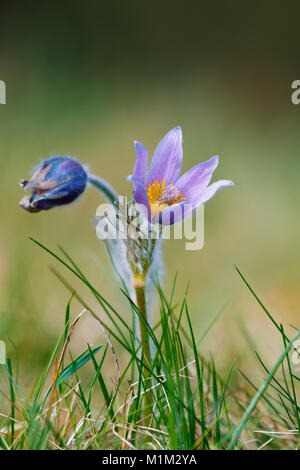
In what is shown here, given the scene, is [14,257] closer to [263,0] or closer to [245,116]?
[245,116]

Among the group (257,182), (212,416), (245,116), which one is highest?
(245,116)

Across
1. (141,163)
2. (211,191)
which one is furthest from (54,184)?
(211,191)

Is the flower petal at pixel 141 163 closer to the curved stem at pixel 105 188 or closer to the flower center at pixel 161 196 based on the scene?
the flower center at pixel 161 196

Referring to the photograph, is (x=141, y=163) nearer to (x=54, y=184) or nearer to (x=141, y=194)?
(x=141, y=194)

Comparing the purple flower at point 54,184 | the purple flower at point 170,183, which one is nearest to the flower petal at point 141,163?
the purple flower at point 170,183

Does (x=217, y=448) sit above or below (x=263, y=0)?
below

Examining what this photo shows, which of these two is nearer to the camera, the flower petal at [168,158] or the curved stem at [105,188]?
the flower petal at [168,158]
